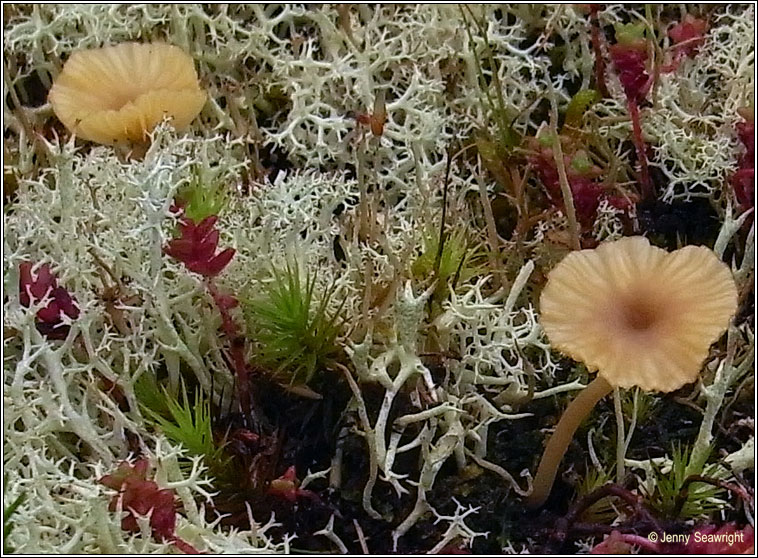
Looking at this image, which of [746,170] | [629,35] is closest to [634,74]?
[629,35]

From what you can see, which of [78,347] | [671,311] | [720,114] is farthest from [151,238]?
[720,114]

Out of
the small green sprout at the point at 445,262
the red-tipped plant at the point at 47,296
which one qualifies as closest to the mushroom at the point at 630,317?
the small green sprout at the point at 445,262

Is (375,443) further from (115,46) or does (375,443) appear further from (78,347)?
(115,46)

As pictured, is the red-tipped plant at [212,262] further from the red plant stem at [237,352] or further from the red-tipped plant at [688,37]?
the red-tipped plant at [688,37]

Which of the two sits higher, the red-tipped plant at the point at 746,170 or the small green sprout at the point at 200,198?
the red-tipped plant at the point at 746,170

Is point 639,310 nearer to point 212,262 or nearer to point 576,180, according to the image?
point 576,180
